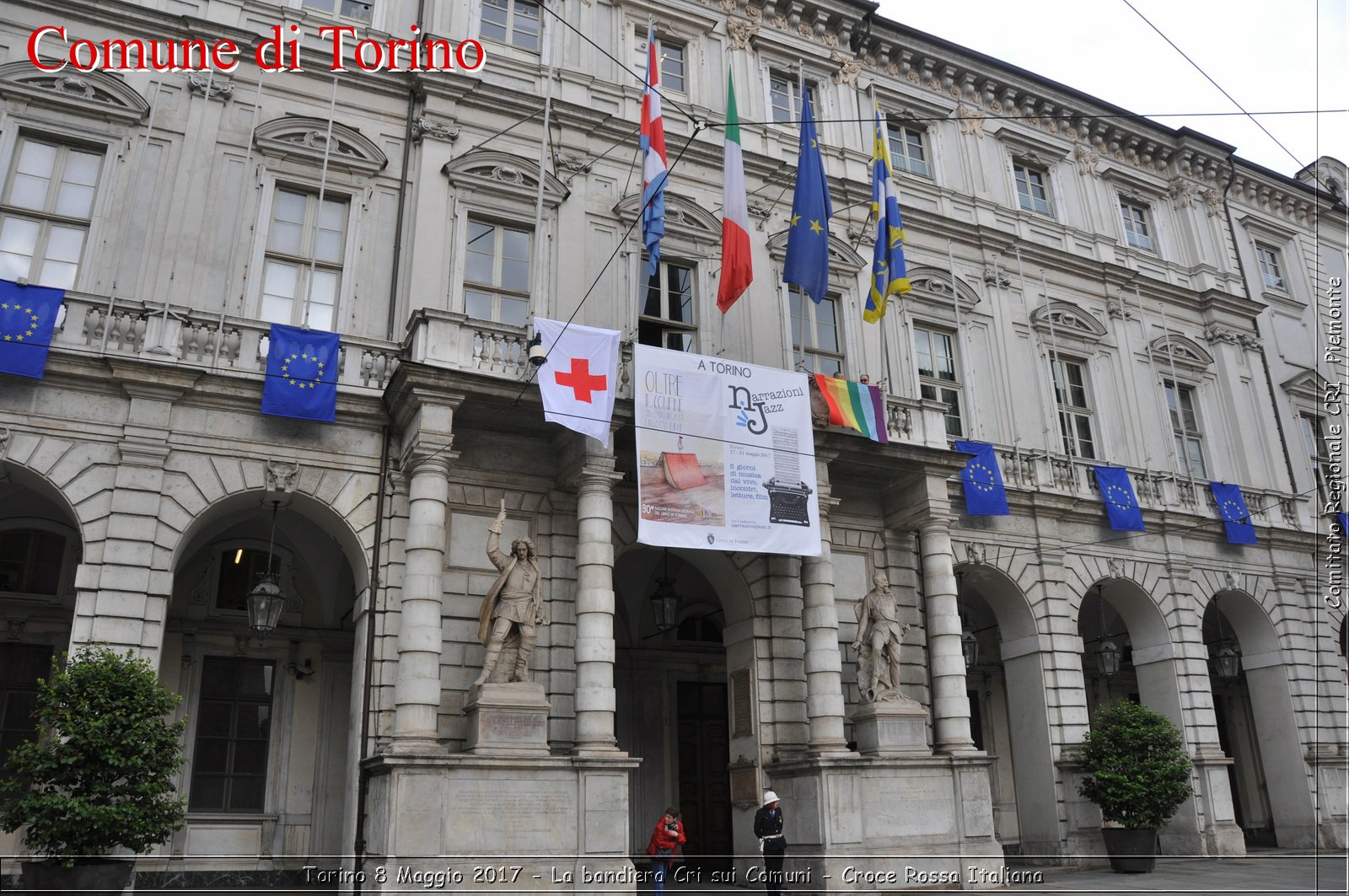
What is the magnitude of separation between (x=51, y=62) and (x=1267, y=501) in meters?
28.0

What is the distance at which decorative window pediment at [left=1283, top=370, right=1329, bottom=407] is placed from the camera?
28531 millimetres

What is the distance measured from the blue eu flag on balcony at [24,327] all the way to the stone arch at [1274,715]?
2379cm

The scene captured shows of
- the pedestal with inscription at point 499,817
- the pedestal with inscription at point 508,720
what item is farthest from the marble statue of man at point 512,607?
the pedestal with inscription at point 499,817

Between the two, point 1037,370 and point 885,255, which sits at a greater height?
point 885,255

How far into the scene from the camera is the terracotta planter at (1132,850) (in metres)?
18.4

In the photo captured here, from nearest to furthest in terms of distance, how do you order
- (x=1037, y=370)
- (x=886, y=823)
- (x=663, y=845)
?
(x=663, y=845) → (x=886, y=823) → (x=1037, y=370)

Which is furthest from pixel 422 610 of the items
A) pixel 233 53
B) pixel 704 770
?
pixel 233 53

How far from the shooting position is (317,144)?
1800 cm

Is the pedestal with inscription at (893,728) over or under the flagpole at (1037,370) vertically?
under

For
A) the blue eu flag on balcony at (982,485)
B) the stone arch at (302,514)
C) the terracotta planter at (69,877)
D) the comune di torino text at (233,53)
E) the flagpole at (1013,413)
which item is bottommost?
the terracotta planter at (69,877)

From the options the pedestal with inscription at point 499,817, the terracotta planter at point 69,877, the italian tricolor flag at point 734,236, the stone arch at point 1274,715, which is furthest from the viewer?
the stone arch at point 1274,715

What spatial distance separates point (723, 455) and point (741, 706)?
4.74 meters

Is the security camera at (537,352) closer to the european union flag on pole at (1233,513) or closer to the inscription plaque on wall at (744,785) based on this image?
the inscription plaque on wall at (744,785)

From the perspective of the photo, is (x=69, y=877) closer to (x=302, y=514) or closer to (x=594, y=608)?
(x=302, y=514)
